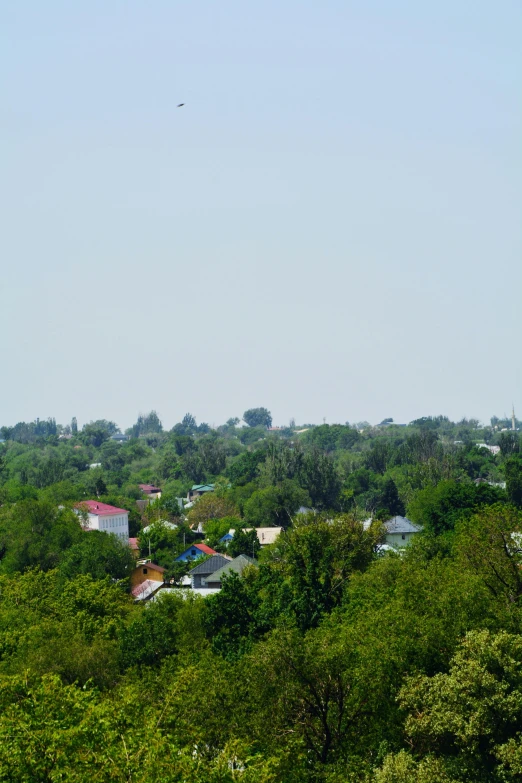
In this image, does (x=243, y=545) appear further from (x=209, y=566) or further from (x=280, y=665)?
(x=280, y=665)

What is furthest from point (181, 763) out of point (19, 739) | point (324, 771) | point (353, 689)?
point (353, 689)

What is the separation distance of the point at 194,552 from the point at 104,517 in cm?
1104

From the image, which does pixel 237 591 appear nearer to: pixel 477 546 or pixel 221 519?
pixel 477 546

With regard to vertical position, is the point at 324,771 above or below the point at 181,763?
below

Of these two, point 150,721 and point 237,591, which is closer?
point 150,721

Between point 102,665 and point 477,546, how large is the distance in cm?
1412

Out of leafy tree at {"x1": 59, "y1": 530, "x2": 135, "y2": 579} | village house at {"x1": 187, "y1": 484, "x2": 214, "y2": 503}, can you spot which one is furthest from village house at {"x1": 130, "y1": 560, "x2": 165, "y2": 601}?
A: village house at {"x1": 187, "y1": 484, "x2": 214, "y2": 503}

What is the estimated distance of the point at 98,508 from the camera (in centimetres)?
8838

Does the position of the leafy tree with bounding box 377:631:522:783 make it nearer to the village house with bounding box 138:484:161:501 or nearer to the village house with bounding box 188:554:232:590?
the village house with bounding box 188:554:232:590

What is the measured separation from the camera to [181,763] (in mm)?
17656

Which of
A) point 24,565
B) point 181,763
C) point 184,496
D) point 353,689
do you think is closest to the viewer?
point 181,763

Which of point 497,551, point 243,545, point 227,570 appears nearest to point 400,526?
point 243,545

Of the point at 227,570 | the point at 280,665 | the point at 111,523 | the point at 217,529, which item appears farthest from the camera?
the point at 111,523

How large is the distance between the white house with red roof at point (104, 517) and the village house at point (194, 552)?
255 inches
